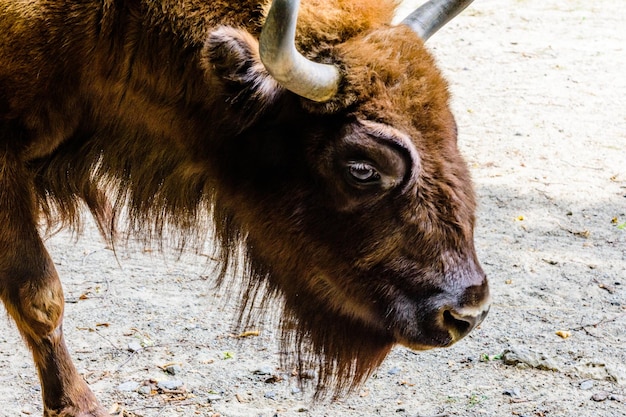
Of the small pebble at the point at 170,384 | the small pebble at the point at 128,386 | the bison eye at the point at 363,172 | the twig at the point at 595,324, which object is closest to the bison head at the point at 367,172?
the bison eye at the point at 363,172

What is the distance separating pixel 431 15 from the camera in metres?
3.97

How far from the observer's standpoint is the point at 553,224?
22.4 feet

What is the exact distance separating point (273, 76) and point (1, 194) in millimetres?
1510

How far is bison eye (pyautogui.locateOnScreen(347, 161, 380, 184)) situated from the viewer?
3420mm

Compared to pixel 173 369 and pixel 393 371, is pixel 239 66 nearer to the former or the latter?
pixel 173 369

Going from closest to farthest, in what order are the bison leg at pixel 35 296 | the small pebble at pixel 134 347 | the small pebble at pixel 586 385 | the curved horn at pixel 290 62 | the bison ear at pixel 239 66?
the curved horn at pixel 290 62, the bison ear at pixel 239 66, the bison leg at pixel 35 296, the small pebble at pixel 586 385, the small pebble at pixel 134 347

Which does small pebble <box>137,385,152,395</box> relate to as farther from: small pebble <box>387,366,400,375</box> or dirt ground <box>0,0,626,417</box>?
small pebble <box>387,366,400,375</box>

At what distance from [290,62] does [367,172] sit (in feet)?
1.84

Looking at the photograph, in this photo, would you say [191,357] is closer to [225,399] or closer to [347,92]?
[225,399]

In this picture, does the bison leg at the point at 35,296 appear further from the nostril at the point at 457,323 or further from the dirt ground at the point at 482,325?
the nostril at the point at 457,323

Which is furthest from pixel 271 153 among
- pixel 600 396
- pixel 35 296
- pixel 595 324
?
pixel 595 324

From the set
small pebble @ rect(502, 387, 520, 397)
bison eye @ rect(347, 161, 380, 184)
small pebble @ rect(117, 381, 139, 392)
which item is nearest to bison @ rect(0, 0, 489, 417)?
bison eye @ rect(347, 161, 380, 184)

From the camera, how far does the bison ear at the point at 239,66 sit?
3.35 m

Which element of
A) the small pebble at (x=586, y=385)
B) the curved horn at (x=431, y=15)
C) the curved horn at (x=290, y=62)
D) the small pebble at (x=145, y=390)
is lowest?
the small pebble at (x=586, y=385)
